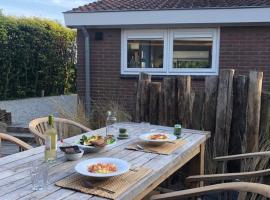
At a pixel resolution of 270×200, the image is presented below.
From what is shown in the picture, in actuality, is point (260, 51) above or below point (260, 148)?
above

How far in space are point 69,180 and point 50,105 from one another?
8.83m

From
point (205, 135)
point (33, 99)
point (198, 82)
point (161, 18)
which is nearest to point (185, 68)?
point (198, 82)

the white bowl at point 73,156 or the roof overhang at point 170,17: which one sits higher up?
the roof overhang at point 170,17

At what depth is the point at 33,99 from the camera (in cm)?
1204

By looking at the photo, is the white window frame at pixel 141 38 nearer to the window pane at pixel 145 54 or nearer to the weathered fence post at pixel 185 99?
the window pane at pixel 145 54

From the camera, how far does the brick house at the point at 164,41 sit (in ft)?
25.3

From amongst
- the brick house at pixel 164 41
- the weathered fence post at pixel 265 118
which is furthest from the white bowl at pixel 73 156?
the brick house at pixel 164 41

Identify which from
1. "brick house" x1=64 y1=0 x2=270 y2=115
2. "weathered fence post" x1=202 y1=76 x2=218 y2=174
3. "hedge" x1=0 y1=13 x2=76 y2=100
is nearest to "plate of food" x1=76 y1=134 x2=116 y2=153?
"weathered fence post" x1=202 y1=76 x2=218 y2=174

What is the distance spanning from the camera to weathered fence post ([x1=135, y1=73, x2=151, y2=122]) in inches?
197

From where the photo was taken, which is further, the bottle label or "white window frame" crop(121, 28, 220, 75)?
"white window frame" crop(121, 28, 220, 75)

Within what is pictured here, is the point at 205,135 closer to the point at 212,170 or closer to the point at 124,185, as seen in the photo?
the point at 212,170

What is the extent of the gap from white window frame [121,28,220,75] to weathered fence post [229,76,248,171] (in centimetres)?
374

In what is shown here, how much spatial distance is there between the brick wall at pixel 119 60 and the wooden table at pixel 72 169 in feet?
15.8

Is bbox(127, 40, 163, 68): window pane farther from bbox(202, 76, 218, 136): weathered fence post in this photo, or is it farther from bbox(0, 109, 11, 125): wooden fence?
bbox(202, 76, 218, 136): weathered fence post
